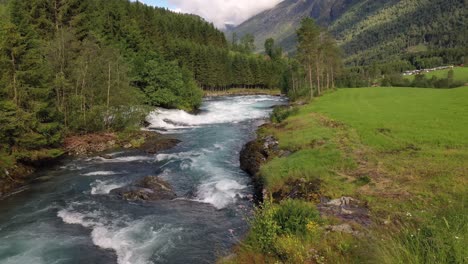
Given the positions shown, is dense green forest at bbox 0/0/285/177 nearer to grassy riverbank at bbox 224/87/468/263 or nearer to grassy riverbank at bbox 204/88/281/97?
grassy riverbank at bbox 224/87/468/263

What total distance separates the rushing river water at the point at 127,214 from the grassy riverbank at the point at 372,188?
337cm

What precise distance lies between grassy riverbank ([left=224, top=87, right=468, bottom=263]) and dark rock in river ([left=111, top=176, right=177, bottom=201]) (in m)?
7.00

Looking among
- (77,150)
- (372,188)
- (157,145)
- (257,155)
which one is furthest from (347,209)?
(77,150)

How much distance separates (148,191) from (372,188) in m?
14.7

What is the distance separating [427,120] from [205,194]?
67.8ft

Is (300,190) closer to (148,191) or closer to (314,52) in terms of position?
(148,191)

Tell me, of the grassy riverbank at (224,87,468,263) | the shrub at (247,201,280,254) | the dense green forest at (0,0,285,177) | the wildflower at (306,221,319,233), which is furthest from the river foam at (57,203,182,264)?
the dense green forest at (0,0,285,177)

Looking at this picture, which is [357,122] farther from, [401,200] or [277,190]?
[401,200]

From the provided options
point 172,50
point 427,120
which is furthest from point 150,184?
point 172,50

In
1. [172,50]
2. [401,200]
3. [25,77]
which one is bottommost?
[401,200]

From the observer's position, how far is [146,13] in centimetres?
11544

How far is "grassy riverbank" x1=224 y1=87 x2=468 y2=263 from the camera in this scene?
7992mm

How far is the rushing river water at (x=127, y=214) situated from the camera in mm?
15906

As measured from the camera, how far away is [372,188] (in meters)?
17.6
